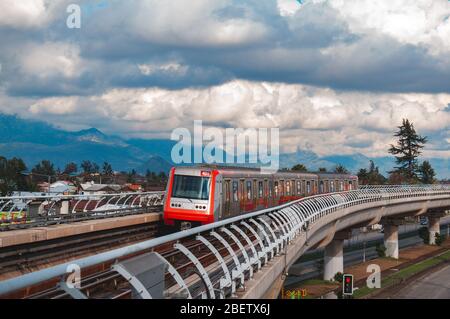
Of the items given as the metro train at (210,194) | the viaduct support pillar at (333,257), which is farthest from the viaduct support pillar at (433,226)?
the metro train at (210,194)

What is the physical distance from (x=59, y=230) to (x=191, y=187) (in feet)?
26.1

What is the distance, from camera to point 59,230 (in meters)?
22.2

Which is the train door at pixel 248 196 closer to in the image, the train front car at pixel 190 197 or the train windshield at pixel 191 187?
the train front car at pixel 190 197

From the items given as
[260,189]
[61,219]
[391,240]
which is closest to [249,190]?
[260,189]

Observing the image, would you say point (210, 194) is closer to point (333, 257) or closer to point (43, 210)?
point (43, 210)

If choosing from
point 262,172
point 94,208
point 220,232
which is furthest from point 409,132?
point 220,232

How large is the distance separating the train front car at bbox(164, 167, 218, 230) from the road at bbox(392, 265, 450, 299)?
19.2 metres

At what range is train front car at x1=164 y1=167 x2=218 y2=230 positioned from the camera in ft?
93.1

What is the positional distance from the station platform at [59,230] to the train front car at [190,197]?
1.89m

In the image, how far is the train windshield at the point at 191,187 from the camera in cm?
2858

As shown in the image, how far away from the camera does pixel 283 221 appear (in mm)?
20078

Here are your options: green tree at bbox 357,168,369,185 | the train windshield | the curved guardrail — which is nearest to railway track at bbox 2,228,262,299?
the curved guardrail

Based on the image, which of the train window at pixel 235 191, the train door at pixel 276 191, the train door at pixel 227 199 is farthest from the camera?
the train door at pixel 276 191
